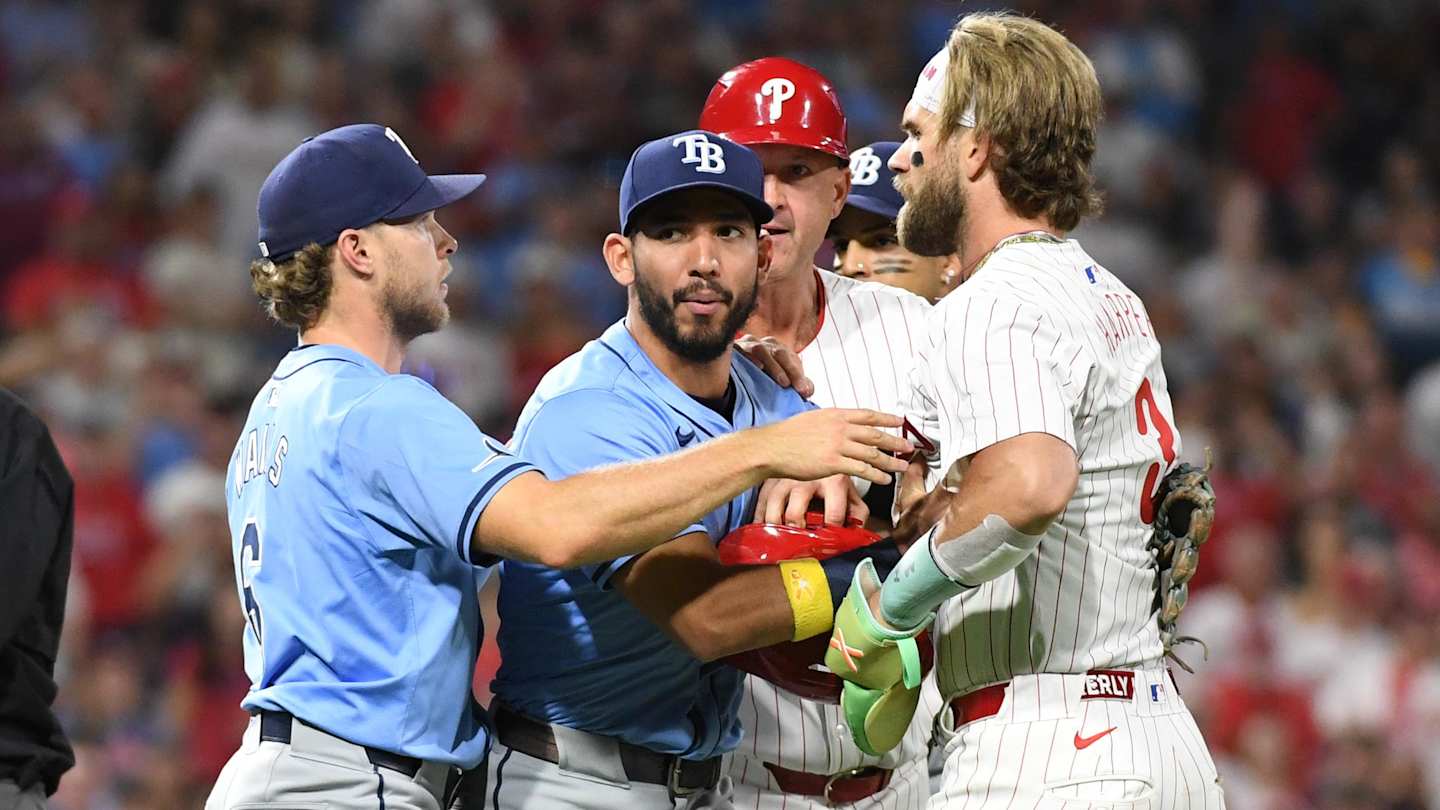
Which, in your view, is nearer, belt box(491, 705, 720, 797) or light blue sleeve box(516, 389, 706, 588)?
light blue sleeve box(516, 389, 706, 588)

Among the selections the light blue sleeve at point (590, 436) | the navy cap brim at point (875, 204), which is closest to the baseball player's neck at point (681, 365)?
the light blue sleeve at point (590, 436)

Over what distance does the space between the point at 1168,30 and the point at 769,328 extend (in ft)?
26.3

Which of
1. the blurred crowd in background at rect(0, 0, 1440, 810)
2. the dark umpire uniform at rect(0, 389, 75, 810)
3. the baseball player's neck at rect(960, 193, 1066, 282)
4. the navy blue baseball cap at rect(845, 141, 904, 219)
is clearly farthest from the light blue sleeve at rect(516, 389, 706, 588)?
the blurred crowd in background at rect(0, 0, 1440, 810)

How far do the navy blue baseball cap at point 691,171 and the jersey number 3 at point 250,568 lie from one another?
104 cm

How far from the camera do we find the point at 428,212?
387cm

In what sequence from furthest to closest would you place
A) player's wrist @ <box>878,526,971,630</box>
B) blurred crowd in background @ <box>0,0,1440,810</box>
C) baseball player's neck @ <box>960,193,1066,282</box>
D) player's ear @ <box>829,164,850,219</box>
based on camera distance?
blurred crowd in background @ <box>0,0,1440,810</box>
player's ear @ <box>829,164,850,219</box>
baseball player's neck @ <box>960,193,1066,282</box>
player's wrist @ <box>878,526,971,630</box>

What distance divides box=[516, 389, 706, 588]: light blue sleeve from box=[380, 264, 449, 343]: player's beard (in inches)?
13.4

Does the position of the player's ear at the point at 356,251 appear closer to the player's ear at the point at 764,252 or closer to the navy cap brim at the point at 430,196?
the navy cap brim at the point at 430,196

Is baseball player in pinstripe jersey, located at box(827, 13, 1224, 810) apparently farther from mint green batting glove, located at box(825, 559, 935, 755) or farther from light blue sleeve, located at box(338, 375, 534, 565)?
light blue sleeve, located at box(338, 375, 534, 565)

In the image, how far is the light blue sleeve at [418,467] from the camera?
332 cm

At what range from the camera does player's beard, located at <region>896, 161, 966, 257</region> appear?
370 centimetres

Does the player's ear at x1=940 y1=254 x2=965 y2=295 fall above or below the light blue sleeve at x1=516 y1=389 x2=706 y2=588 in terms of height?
above

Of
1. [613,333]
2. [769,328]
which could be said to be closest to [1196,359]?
[769,328]

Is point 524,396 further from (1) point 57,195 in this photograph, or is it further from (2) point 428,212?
(2) point 428,212
